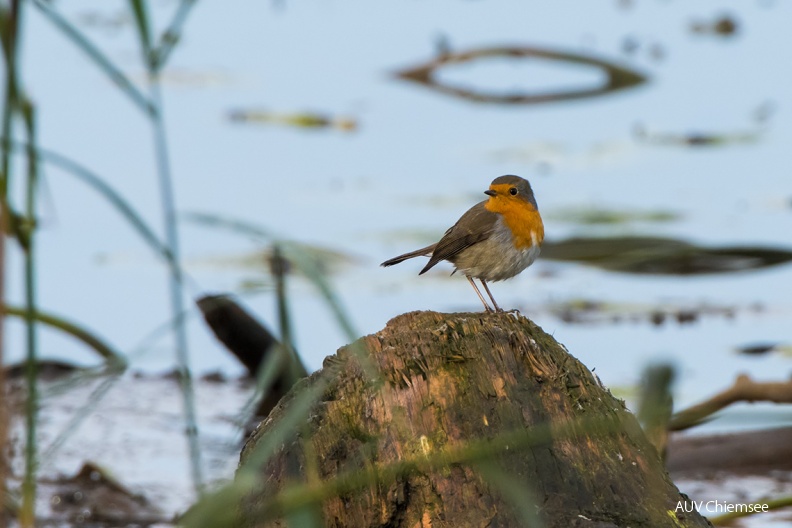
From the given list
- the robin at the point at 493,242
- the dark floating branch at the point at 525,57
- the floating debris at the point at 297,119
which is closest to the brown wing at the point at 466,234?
the robin at the point at 493,242

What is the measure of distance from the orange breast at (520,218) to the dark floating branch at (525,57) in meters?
6.49

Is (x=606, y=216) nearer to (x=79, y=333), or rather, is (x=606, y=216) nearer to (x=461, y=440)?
(x=79, y=333)

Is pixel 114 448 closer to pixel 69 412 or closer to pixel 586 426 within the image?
pixel 69 412

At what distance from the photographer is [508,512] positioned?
2.88 metres

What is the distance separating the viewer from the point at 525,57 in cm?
1154

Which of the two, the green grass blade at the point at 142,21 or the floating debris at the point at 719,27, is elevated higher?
the floating debris at the point at 719,27

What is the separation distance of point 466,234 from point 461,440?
1.53 meters

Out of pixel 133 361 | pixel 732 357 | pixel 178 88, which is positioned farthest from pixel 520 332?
pixel 178 88

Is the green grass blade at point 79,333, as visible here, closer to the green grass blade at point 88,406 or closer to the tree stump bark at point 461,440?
the tree stump bark at point 461,440

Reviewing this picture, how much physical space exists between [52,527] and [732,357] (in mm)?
4262

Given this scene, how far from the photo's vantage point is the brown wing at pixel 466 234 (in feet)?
14.5

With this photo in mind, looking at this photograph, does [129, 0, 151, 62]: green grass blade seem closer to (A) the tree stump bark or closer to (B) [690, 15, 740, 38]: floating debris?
(A) the tree stump bark

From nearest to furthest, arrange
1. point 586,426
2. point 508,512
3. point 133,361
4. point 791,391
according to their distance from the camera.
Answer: point 586,426 → point 133,361 → point 508,512 → point 791,391

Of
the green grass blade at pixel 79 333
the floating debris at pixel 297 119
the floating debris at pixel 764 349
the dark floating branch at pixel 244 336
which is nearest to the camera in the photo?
the green grass blade at pixel 79 333
